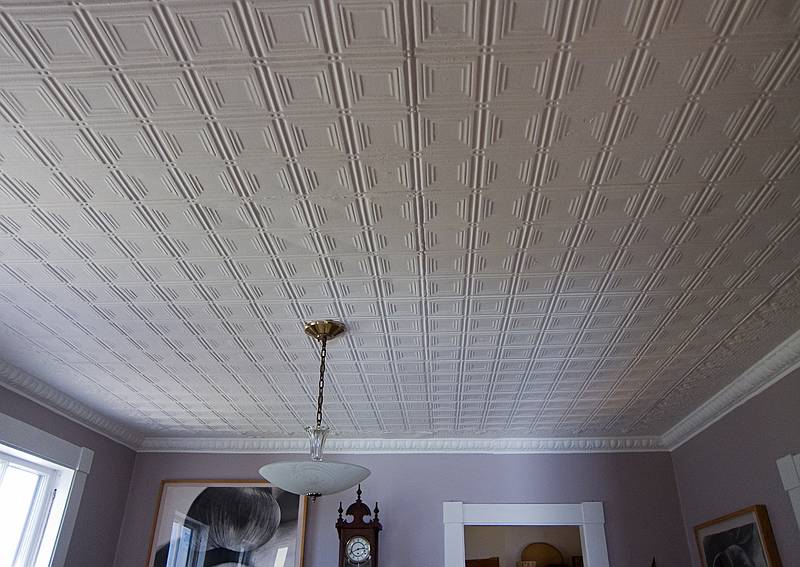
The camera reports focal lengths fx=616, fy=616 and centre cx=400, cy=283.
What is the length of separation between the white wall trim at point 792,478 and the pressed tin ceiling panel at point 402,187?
451 mm

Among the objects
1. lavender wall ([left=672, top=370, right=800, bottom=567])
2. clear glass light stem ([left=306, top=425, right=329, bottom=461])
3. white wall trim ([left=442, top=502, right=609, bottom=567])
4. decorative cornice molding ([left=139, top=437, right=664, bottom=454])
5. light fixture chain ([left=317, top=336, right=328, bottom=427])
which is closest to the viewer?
clear glass light stem ([left=306, top=425, right=329, bottom=461])

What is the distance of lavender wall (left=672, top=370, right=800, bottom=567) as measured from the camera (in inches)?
109

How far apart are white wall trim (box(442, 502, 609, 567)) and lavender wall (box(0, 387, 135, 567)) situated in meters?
2.17

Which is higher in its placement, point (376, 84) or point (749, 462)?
point (376, 84)

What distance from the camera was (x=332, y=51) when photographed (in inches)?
51.7

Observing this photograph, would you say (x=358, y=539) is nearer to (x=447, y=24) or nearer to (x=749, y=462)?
(x=749, y=462)

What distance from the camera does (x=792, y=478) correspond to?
8.83 ft

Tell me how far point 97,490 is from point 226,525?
2.75 feet

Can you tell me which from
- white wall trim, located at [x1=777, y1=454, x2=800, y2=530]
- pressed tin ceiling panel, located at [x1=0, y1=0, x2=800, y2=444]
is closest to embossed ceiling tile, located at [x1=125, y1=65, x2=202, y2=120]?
pressed tin ceiling panel, located at [x1=0, y1=0, x2=800, y2=444]

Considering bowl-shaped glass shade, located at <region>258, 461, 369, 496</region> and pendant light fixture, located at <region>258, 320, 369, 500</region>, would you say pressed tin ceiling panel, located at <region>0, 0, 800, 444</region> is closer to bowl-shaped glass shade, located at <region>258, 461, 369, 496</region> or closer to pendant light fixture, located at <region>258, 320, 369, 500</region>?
pendant light fixture, located at <region>258, 320, 369, 500</region>

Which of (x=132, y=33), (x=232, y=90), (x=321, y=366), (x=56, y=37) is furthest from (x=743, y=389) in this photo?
(x=56, y=37)

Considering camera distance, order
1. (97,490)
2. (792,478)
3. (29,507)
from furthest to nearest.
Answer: (97,490)
(29,507)
(792,478)

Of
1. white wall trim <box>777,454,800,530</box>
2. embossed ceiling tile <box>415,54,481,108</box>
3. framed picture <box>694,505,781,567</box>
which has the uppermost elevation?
embossed ceiling tile <box>415,54,481,108</box>

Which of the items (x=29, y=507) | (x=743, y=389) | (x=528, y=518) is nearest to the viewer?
(x=743, y=389)
